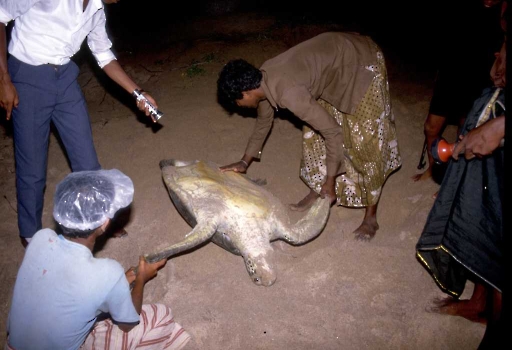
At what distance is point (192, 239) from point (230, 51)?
9.03 ft

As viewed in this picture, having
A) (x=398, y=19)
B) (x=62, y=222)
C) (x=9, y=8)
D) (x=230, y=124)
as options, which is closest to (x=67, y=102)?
(x=9, y=8)

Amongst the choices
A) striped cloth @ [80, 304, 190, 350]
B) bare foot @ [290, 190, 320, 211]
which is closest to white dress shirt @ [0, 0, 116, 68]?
striped cloth @ [80, 304, 190, 350]

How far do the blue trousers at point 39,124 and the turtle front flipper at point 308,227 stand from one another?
1259mm

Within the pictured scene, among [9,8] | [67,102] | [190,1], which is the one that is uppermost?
[9,8]

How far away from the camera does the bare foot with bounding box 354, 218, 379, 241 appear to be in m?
2.63

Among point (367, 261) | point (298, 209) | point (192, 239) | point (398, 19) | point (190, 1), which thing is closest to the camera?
point (192, 239)

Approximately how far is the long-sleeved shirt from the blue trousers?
42.6 inches

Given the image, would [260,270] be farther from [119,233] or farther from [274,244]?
[119,233]

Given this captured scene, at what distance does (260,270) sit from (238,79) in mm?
1057

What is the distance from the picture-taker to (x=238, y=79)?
205 cm

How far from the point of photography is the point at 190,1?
8.33 metres

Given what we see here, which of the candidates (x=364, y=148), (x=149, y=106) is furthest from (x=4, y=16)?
(x=364, y=148)

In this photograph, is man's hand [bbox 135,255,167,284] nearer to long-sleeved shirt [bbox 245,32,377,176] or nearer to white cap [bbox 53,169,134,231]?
white cap [bbox 53,169,134,231]

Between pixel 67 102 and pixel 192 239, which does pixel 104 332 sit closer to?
pixel 192 239
